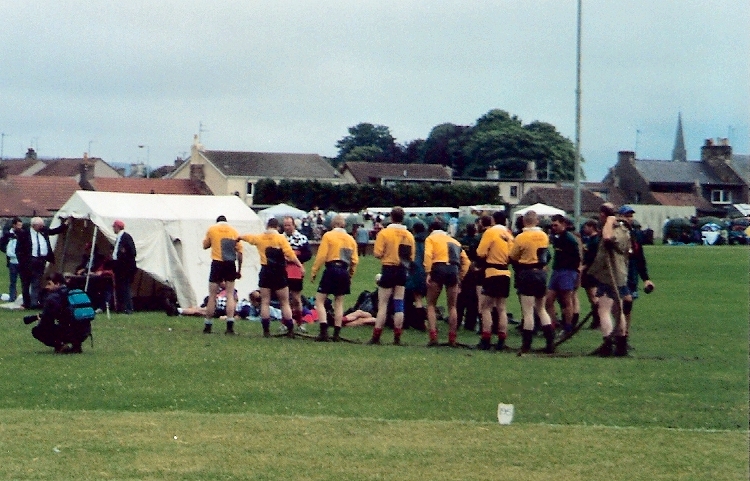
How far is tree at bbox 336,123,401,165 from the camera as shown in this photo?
132 metres

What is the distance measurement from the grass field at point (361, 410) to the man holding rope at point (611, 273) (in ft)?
→ 1.42

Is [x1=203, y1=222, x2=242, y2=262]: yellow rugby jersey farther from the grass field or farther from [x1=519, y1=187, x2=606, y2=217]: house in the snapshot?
[x1=519, y1=187, x2=606, y2=217]: house

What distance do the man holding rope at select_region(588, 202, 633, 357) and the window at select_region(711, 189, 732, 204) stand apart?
3860 inches

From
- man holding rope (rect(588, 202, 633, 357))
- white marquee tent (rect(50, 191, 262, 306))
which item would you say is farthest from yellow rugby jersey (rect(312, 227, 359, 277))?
white marquee tent (rect(50, 191, 262, 306))

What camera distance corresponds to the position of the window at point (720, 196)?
360 ft

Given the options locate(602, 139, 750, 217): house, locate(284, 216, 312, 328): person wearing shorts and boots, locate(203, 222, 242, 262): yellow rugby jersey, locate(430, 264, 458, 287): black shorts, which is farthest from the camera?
locate(602, 139, 750, 217): house

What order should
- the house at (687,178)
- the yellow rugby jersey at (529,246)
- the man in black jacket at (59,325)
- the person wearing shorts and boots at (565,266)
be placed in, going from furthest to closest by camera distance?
the house at (687,178) → the person wearing shorts and boots at (565,266) → the yellow rugby jersey at (529,246) → the man in black jacket at (59,325)

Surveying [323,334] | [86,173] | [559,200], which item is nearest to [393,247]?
[323,334]

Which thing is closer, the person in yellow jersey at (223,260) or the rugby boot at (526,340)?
the rugby boot at (526,340)

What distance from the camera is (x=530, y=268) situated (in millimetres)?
15961

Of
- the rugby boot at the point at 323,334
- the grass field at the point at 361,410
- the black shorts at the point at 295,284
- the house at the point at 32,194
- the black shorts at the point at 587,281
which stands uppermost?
the house at the point at 32,194

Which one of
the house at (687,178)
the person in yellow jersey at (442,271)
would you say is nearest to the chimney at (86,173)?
the house at (687,178)

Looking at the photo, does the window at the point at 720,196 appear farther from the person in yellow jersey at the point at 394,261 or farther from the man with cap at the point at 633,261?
the person in yellow jersey at the point at 394,261

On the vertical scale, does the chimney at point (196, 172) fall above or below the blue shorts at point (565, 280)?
above
